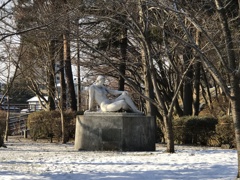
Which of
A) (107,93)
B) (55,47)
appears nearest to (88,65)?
(55,47)

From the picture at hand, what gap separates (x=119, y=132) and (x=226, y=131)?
5925 millimetres

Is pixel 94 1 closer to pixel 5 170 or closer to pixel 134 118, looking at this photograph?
pixel 134 118

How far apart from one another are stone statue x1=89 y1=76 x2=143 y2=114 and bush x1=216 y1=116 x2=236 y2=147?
5152 millimetres

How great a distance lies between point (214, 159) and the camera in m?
11.6

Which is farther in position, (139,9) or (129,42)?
(129,42)

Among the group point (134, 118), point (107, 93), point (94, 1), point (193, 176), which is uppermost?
point (94, 1)

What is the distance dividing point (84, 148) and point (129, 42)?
9973mm

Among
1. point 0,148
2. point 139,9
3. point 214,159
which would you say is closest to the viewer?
point 214,159

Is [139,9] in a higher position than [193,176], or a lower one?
higher

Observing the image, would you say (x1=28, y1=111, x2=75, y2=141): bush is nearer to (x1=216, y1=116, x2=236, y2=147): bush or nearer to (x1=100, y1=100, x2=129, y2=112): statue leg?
(x1=100, y1=100, x2=129, y2=112): statue leg

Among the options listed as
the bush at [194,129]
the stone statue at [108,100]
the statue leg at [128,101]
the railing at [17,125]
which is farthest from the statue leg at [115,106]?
the railing at [17,125]

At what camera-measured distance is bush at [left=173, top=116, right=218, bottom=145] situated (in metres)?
20.1

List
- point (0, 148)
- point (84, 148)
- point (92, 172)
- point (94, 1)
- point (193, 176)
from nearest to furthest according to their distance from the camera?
1. point (193, 176)
2. point (92, 172)
3. point (94, 1)
4. point (84, 148)
5. point (0, 148)

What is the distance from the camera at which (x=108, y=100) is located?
51.1 ft
